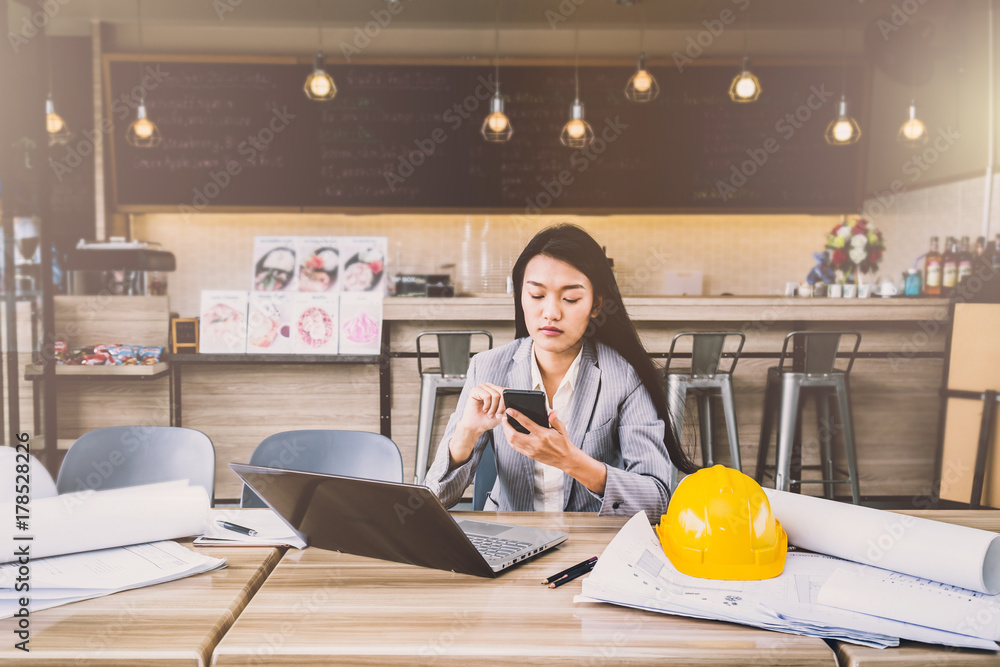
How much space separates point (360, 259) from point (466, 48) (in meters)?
1.94

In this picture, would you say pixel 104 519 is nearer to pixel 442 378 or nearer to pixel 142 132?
pixel 442 378

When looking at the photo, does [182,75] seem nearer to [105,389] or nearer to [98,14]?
[98,14]

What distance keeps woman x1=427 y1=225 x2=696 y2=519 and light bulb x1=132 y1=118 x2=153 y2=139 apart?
3541mm

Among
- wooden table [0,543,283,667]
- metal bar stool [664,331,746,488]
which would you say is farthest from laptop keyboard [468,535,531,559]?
metal bar stool [664,331,746,488]

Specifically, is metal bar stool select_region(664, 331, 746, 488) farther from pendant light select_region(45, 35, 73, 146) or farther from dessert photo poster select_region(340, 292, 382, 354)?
pendant light select_region(45, 35, 73, 146)

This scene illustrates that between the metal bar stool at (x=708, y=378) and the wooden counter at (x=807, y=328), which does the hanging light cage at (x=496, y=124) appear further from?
the metal bar stool at (x=708, y=378)

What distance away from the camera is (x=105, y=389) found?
355cm

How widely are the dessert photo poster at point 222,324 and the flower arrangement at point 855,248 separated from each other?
11.3ft

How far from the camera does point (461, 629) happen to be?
787mm

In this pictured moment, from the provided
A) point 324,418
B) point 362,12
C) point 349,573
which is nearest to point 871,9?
point 362,12

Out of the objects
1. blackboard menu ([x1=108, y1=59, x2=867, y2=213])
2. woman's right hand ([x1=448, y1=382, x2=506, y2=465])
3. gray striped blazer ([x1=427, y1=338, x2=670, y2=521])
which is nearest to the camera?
woman's right hand ([x1=448, y1=382, x2=506, y2=465])

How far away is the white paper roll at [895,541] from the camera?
2.75 ft

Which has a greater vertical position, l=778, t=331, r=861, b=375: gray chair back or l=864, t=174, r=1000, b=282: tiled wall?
l=864, t=174, r=1000, b=282: tiled wall

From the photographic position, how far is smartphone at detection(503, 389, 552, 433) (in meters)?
1.15
